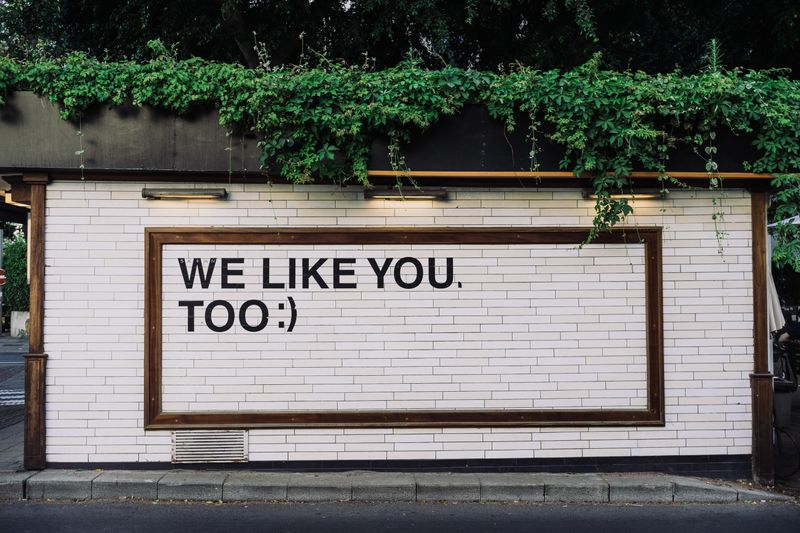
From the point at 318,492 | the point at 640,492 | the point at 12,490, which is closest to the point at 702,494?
the point at 640,492

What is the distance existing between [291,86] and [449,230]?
7.29ft

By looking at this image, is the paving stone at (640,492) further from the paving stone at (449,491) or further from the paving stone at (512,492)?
the paving stone at (449,491)

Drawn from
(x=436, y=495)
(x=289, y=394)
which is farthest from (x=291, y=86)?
(x=436, y=495)

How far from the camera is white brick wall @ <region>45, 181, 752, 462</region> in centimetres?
740

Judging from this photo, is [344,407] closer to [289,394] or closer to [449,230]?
[289,394]

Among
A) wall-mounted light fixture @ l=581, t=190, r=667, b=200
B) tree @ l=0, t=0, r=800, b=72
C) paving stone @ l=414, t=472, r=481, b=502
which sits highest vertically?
tree @ l=0, t=0, r=800, b=72

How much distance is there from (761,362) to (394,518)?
4.28m

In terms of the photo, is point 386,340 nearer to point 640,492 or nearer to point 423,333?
point 423,333

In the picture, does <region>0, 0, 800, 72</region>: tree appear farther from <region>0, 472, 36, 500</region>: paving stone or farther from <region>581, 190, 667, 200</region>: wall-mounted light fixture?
<region>0, 472, 36, 500</region>: paving stone

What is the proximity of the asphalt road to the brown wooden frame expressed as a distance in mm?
931

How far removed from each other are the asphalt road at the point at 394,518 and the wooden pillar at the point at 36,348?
0.69 meters

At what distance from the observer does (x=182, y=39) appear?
11789 millimetres

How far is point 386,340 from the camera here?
299 inches

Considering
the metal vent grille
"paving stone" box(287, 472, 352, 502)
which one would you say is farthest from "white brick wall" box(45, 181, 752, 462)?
"paving stone" box(287, 472, 352, 502)
